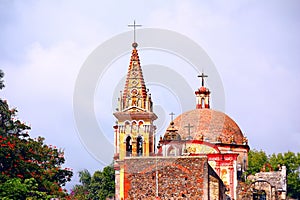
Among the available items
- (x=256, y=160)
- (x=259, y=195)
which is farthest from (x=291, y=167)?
(x=259, y=195)

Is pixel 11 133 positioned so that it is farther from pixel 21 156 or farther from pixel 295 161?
pixel 295 161

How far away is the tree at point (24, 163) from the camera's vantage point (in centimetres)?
2783

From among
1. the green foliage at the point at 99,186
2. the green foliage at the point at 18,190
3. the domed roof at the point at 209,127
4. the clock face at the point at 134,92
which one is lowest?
the green foliage at the point at 18,190

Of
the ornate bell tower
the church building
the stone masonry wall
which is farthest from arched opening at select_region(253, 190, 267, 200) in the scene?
the stone masonry wall

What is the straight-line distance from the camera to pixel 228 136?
4166 cm

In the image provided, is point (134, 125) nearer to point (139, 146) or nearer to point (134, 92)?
point (139, 146)

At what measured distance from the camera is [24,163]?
29.6 meters

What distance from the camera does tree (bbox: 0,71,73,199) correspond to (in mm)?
27828

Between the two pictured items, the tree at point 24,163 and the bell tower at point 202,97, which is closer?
the tree at point 24,163

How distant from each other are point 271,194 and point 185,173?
527 inches

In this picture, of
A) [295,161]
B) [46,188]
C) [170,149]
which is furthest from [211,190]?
[295,161]

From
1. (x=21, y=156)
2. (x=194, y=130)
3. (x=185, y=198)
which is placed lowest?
(x=185, y=198)

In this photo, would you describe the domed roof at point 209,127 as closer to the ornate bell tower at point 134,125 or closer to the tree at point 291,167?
the ornate bell tower at point 134,125

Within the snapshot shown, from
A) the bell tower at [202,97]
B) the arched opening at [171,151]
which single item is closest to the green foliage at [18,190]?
the arched opening at [171,151]
